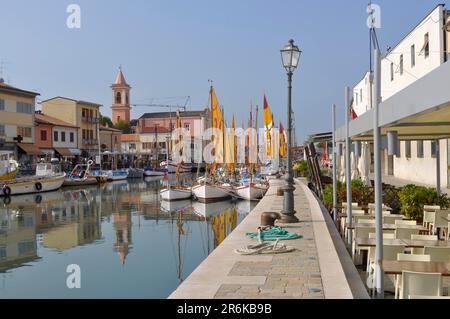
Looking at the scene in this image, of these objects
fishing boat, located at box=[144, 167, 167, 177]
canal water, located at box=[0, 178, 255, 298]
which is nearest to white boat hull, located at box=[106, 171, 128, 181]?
fishing boat, located at box=[144, 167, 167, 177]

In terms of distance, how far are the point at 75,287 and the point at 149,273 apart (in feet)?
6.92

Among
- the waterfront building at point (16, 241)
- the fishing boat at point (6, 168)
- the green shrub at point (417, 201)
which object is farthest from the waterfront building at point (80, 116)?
the green shrub at point (417, 201)

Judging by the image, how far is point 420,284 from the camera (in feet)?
22.0

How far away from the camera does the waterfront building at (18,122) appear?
185ft

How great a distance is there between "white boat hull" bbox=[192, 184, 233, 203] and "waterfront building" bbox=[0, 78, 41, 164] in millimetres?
29906

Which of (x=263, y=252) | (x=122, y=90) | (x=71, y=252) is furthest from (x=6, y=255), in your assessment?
(x=122, y=90)

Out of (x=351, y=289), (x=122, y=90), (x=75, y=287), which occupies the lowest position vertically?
(x=75, y=287)

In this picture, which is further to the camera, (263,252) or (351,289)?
(263,252)

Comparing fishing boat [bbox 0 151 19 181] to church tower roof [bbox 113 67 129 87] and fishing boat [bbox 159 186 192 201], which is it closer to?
fishing boat [bbox 159 186 192 201]

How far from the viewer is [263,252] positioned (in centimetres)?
1094

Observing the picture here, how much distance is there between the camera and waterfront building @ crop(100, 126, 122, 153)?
8835cm

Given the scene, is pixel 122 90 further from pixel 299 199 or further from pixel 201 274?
pixel 201 274
